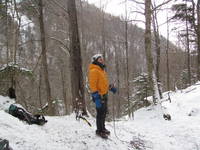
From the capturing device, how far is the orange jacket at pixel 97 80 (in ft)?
17.4

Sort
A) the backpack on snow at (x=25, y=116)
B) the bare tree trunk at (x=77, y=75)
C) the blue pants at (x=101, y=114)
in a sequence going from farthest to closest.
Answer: the bare tree trunk at (x=77, y=75)
the backpack on snow at (x=25, y=116)
the blue pants at (x=101, y=114)

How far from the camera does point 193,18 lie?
72.0ft

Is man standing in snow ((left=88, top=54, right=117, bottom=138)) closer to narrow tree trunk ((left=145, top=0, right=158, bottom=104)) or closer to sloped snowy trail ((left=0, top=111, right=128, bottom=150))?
sloped snowy trail ((left=0, top=111, right=128, bottom=150))

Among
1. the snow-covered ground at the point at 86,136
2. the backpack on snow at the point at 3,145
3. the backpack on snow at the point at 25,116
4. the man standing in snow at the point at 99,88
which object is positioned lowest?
the snow-covered ground at the point at 86,136

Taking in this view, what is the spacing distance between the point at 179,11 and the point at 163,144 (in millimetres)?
18781

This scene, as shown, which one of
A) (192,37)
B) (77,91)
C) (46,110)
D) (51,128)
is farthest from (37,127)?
(192,37)

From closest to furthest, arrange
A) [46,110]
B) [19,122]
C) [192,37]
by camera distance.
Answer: [19,122]
[46,110]
[192,37]

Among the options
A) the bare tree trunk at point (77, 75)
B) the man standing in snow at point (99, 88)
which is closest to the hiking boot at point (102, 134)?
the man standing in snow at point (99, 88)

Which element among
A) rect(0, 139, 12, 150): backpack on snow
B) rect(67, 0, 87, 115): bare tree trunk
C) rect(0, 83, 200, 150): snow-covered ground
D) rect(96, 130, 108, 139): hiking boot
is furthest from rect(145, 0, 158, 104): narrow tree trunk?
rect(0, 139, 12, 150): backpack on snow

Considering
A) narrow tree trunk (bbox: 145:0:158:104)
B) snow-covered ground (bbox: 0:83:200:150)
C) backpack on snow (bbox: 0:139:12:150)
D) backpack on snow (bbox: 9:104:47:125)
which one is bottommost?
snow-covered ground (bbox: 0:83:200:150)

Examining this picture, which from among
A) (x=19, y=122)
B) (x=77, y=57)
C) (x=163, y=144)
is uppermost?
(x=77, y=57)

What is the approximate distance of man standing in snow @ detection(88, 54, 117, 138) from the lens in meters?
5.32

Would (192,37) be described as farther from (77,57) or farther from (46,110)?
(77,57)

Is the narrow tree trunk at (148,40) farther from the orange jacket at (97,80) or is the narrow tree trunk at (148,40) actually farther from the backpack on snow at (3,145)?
the backpack on snow at (3,145)
